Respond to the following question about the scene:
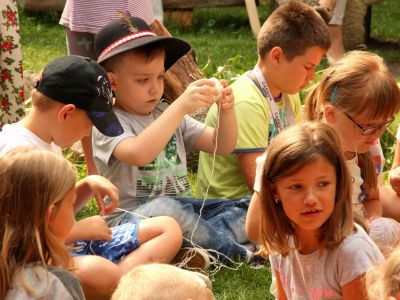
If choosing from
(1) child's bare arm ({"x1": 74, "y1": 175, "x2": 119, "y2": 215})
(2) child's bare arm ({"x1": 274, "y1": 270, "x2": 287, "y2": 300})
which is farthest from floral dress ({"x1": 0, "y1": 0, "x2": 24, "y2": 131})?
(2) child's bare arm ({"x1": 274, "y1": 270, "x2": 287, "y2": 300})

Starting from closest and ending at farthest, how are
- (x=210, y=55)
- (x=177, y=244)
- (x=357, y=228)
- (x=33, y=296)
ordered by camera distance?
(x=33, y=296) < (x=357, y=228) < (x=177, y=244) < (x=210, y=55)

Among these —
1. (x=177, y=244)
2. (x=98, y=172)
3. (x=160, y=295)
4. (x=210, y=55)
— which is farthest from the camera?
(x=210, y=55)

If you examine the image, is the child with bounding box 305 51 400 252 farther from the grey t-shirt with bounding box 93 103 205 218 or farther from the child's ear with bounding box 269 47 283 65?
the grey t-shirt with bounding box 93 103 205 218

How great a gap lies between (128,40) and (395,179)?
1476 millimetres

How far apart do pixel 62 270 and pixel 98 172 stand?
1543 millimetres

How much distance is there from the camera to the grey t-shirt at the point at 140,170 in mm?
4195

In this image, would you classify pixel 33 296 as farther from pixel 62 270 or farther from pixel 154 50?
pixel 154 50

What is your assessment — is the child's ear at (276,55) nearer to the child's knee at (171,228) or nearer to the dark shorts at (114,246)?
the child's knee at (171,228)

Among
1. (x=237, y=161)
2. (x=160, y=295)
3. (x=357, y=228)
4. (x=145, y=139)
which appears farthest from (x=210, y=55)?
(x=160, y=295)

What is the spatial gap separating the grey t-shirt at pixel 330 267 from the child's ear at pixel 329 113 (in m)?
0.83

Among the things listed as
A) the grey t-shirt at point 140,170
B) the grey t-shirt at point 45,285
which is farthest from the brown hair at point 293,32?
the grey t-shirt at point 45,285

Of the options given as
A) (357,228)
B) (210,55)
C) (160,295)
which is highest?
(160,295)

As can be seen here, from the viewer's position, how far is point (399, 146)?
463 centimetres

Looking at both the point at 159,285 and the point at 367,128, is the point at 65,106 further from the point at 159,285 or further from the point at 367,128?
the point at 159,285
